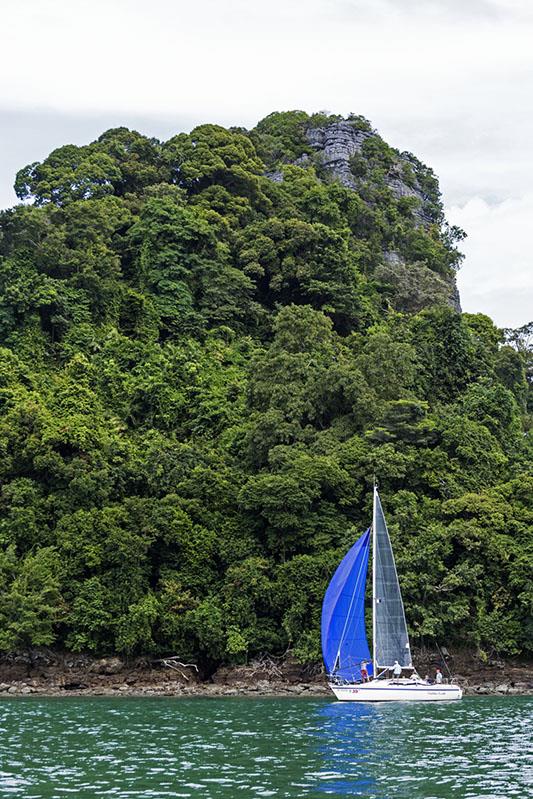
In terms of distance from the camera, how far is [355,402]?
49219 mm

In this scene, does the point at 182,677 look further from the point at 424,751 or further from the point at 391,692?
the point at 424,751

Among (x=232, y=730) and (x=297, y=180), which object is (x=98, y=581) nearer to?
(x=232, y=730)

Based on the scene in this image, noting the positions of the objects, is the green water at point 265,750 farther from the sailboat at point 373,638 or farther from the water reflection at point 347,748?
the sailboat at point 373,638

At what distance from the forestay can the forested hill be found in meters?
4.25

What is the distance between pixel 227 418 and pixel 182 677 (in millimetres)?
15343

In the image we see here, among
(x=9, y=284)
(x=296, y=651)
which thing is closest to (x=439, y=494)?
(x=296, y=651)

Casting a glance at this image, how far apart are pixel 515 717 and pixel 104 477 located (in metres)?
21.5

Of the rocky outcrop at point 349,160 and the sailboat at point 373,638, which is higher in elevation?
the rocky outcrop at point 349,160

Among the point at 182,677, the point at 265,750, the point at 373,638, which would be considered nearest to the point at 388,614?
the point at 373,638

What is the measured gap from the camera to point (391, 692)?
1359 inches

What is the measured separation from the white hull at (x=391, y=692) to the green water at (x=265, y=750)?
0.73m

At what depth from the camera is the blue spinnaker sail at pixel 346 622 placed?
34906mm

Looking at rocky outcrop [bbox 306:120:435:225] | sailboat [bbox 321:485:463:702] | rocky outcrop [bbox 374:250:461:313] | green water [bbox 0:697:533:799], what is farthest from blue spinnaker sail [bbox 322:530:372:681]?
rocky outcrop [bbox 306:120:435:225]

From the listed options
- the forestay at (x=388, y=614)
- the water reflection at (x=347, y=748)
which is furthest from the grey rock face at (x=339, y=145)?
the water reflection at (x=347, y=748)
